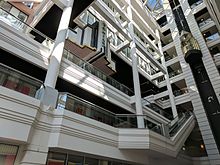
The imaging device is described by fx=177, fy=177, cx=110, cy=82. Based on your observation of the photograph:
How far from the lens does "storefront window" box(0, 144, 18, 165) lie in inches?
170

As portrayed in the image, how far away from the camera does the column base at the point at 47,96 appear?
17.9 feet

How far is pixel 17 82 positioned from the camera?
5.06 metres

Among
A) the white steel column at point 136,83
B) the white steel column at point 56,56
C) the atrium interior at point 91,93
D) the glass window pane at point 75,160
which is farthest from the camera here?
the white steel column at point 136,83

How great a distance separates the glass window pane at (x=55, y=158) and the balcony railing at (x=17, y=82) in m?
1.94

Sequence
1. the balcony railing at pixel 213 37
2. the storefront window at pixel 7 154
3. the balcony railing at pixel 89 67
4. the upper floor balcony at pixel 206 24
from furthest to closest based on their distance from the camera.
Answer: the upper floor balcony at pixel 206 24 → the balcony railing at pixel 213 37 → the balcony railing at pixel 89 67 → the storefront window at pixel 7 154

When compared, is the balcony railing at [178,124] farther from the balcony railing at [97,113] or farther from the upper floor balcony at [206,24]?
the upper floor balcony at [206,24]

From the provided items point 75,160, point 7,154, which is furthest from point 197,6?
point 7,154

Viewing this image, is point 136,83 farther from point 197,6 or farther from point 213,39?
point 197,6

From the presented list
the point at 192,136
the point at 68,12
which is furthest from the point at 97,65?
the point at 192,136

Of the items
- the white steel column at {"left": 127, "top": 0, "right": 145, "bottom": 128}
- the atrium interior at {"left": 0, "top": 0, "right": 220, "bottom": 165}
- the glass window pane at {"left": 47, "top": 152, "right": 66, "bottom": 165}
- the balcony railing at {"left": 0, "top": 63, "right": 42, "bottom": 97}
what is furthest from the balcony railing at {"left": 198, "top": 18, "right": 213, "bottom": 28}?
the glass window pane at {"left": 47, "top": 152, "right": 66, "bottom": 165}

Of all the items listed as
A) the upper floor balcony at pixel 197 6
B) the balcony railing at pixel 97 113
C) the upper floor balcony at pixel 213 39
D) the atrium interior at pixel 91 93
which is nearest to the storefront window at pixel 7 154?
the atrium interior at pixel 91 93

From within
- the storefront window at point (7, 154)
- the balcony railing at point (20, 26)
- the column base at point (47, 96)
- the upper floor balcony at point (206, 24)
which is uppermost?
the upper floor balcony at point (206, 24)

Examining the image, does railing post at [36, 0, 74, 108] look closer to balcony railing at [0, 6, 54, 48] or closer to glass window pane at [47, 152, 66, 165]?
balcony railing at [0, 6, 54, 48]

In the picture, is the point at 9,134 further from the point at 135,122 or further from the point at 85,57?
the point at 85,57
